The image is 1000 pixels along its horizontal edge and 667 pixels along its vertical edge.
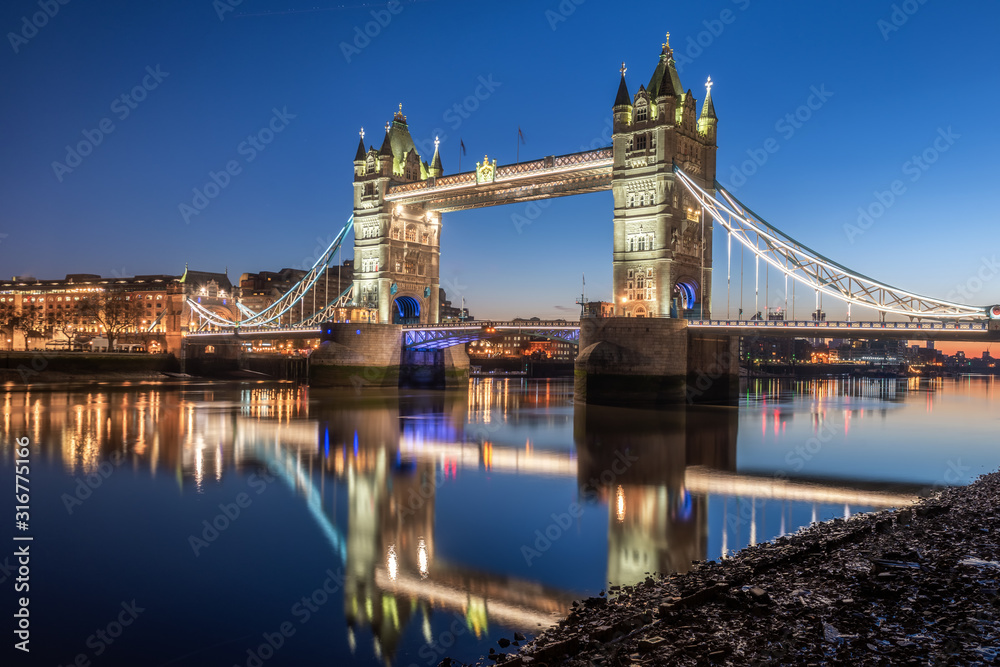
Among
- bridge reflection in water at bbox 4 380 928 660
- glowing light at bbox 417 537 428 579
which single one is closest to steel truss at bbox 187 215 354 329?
bridge reflection in water at bbox 4 380 928 660

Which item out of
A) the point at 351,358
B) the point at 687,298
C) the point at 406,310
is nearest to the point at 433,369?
the point at 406,310

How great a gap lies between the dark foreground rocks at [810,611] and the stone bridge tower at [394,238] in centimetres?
4204

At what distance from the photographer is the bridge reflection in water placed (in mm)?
9070

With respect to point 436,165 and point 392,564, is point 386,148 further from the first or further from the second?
point 392,564

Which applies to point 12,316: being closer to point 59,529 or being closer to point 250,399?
point 250,399

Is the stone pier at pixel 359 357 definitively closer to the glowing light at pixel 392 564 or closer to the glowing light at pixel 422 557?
the glowing light at pixel 422 557

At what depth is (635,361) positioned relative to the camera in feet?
111

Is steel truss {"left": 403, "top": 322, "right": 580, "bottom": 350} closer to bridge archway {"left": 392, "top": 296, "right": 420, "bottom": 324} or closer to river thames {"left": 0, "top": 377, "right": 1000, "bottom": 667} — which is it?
bridge archway {"left": 392, "top": 296, "right": 420, "bottom": 324}

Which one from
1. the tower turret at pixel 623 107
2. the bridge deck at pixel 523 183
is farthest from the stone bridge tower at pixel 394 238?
the tower turret at pixel 623 107

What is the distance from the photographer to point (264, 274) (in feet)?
408

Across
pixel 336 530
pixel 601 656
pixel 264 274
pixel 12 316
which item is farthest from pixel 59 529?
pixel 264 274

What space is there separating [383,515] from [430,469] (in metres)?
5.25

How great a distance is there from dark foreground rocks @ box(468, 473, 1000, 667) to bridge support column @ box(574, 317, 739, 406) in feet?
76.5

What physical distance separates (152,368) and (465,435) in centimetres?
4619
